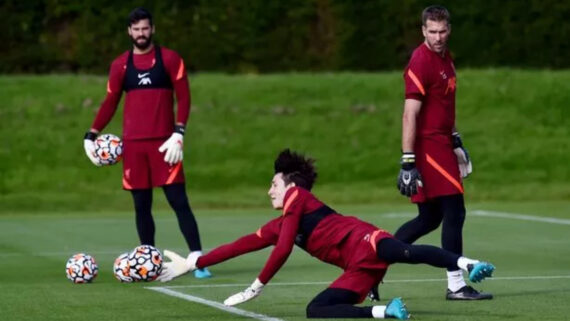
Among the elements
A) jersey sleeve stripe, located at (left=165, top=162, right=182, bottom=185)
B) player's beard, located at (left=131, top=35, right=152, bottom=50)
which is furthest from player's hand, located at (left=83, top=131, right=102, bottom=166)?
player's beard, located at (left=131, top=35, right=152, bottom=50)

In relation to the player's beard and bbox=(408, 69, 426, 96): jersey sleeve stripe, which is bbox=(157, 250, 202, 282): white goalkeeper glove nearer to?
bbox=(408, 69, 426, 96): jersey sleeve stripe

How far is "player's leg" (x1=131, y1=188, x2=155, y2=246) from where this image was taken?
1493 centimetres

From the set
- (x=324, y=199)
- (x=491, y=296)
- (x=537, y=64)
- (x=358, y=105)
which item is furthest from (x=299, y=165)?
(x=537, y=64)

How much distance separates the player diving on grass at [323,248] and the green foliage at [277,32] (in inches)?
783

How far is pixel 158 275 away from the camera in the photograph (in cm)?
1235

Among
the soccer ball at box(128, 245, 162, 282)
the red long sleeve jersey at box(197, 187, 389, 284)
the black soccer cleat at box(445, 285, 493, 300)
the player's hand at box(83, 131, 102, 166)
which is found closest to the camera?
the red long sleeve jersey at box(197, 187, 389, 284)

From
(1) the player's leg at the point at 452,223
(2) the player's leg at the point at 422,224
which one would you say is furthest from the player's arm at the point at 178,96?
(1) the player's leg at the point at 452,223

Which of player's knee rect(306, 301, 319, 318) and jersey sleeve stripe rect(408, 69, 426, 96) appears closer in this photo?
player's knee rect(306, 301, 319, 318)

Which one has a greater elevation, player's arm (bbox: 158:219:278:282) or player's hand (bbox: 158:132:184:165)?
player's hand (bbox: 158:132:184:165)

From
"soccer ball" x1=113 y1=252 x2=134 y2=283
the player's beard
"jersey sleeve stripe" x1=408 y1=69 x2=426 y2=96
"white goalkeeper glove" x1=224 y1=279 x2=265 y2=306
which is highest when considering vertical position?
the player's beard

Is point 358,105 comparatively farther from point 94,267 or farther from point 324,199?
point 94,267

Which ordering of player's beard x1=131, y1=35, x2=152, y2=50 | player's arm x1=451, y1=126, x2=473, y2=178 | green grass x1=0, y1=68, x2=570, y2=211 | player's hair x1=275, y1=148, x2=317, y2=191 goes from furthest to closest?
green grass x1=0, y1=68, x2=570, y2=211
player's beard x1=131, y1=35, x2=152, y2=50
player's arm x1=451, y1=126, x2=473, y2=178
player's hair x1=275, y1=148, x2=317, y2=191

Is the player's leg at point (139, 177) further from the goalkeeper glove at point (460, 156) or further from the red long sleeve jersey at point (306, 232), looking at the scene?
the red long sleeve jersey at point (306, 232)

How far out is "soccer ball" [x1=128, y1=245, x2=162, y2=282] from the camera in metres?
12.7
